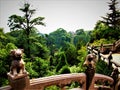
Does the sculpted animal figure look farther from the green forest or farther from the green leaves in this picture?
the green leaves

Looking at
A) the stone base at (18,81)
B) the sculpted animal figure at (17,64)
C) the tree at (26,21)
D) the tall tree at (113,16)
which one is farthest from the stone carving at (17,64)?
the tall tree at (113,16)

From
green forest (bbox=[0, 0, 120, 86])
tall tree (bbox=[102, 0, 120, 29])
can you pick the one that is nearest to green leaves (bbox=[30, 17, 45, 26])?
green forest (bbox=[0, 0, 120, 86])

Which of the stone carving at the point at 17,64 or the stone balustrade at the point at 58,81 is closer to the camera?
the stone carving at the point at 17,64

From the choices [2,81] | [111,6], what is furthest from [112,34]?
[2,81]

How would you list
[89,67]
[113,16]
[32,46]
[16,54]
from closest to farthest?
[16,54] < [89,67] < [32,46] < [113,16]

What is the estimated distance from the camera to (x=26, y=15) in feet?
86.9

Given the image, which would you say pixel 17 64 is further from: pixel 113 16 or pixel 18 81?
pixel 113 16

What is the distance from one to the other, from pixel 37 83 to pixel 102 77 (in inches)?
94.8

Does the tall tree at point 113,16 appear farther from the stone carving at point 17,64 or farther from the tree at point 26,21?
the stone carving at point 17,64

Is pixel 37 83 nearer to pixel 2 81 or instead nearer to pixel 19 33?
pixel 2 81

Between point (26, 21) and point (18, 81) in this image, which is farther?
point (26, 21)

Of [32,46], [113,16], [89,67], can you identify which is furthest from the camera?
[113,16]

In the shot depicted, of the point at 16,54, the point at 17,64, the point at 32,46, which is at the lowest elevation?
the point at 32,46

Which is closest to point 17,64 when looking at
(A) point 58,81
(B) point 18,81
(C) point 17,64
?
(C) point 17,64
